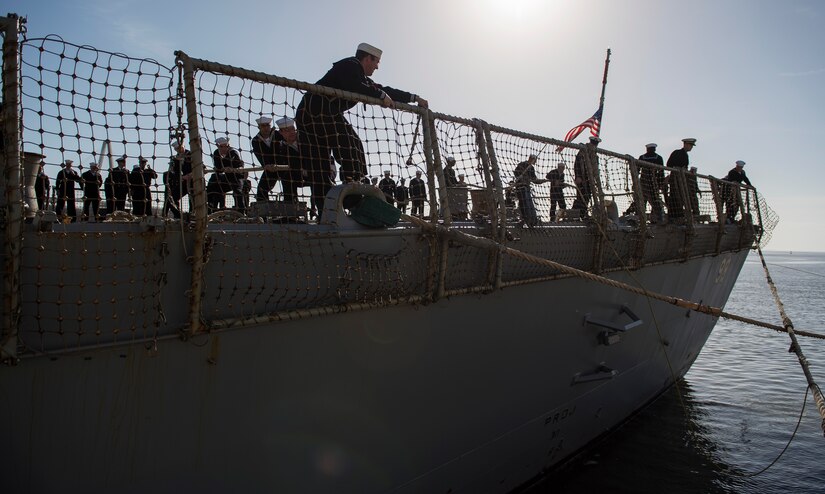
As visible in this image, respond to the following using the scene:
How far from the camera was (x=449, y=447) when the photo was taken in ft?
13.6

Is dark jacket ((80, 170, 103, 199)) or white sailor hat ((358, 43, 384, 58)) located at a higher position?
white sailor hat ((358, 43, 384, 58))

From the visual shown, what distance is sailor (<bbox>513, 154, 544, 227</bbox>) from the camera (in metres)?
4.80

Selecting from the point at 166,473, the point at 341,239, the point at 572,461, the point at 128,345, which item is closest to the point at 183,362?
the point at 128,345

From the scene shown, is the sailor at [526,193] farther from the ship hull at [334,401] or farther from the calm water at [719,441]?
the calm water at [719,441]

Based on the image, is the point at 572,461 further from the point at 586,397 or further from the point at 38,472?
the point at 38,472

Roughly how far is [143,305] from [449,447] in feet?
8.34

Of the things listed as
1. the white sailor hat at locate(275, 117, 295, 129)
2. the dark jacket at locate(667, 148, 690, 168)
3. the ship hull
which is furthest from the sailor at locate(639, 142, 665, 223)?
the white sailor hat at locate(275, 117, 295, 129)

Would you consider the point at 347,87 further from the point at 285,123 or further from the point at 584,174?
the point at 584,174

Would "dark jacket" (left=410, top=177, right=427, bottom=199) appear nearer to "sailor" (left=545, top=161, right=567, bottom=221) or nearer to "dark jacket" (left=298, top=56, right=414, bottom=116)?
"dark jacket" (left=298, top=56, right=414, bottom=116)

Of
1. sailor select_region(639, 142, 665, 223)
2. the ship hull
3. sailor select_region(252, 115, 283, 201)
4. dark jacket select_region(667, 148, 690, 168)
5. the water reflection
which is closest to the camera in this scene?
the ship hull

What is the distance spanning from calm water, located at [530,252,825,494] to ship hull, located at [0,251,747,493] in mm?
821

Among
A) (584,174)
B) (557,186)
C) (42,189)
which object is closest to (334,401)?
(42,189)

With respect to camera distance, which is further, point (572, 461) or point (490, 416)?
point (572, 461)

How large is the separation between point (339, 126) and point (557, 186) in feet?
8.08
